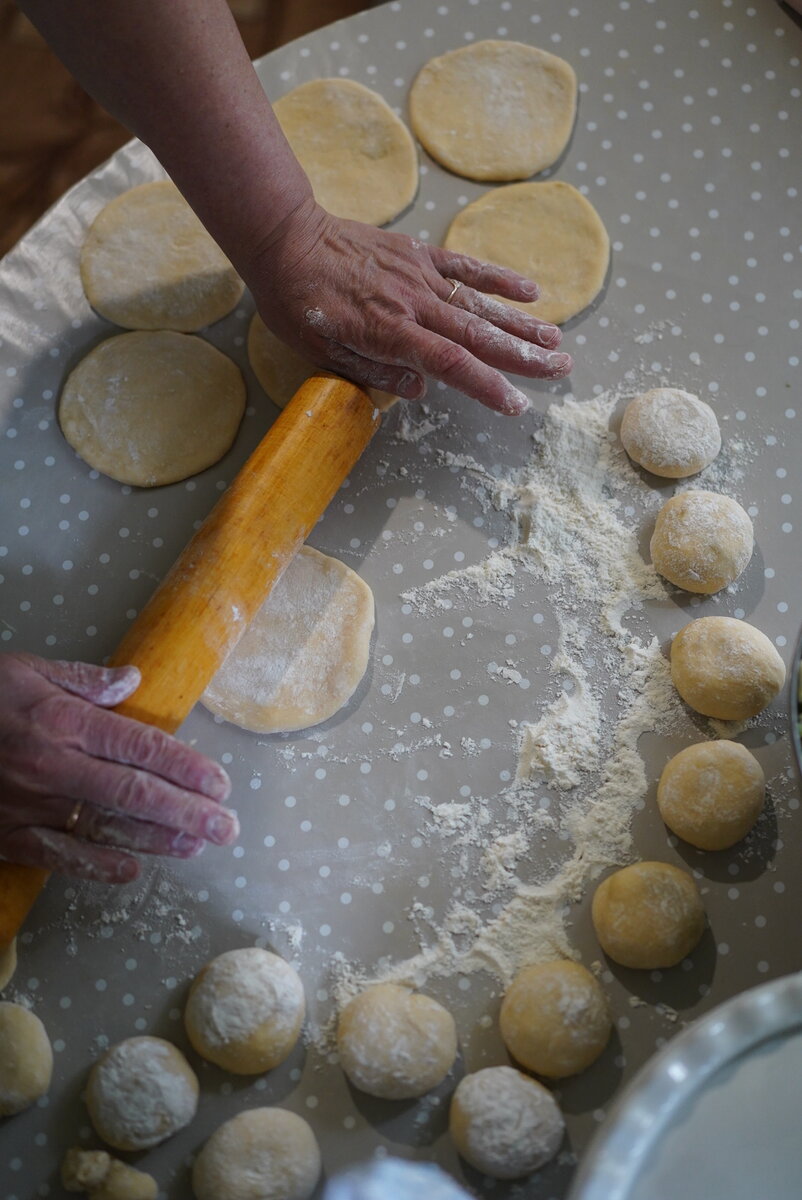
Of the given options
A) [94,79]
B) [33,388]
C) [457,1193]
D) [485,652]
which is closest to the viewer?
[457,1193]

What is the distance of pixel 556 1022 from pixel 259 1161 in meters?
0.35

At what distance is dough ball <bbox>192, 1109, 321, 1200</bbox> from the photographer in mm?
1020

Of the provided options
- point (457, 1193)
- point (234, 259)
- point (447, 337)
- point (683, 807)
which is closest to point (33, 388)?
point (234, 259)

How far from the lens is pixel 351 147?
1.57m

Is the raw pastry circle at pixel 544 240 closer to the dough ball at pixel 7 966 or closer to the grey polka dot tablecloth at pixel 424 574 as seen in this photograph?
the grey polka dot tablecloth at pixel 424 574

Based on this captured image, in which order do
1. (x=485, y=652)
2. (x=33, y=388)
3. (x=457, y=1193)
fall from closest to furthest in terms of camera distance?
(x=457, y=1193) → (x=485, y=652) → (x=33, y=388)

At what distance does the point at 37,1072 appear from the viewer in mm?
1087

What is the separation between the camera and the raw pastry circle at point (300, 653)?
49.9 inches

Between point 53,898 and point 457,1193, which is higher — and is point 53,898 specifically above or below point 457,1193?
above

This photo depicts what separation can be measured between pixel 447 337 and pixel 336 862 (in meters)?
0.72

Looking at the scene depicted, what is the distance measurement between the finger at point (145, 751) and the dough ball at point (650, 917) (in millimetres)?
476

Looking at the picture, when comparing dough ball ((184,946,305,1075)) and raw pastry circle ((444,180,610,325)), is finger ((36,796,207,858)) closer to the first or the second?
dough ball ((184,946,305,1075))

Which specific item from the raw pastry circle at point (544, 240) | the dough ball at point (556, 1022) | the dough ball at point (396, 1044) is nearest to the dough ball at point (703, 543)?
the raw pastry circle at point (544, 240)

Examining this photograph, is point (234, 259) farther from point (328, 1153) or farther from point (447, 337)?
point (328, 1153)
